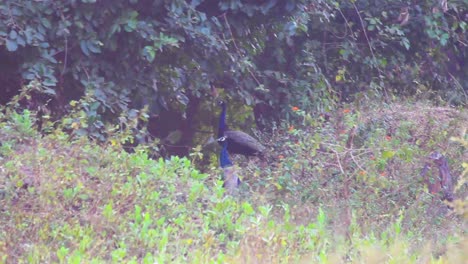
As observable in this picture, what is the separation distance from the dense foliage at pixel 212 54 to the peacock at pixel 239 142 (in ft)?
1.15

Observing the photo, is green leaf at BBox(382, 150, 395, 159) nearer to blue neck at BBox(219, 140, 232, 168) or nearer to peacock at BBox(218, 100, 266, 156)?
peacock at BBox(218, 100, 266, 156)

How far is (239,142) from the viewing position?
30.5ft

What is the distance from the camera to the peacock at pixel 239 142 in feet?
29.7

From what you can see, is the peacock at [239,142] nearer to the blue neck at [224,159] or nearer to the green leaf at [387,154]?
the blue neck at [224,159]

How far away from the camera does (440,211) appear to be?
717 centimetres

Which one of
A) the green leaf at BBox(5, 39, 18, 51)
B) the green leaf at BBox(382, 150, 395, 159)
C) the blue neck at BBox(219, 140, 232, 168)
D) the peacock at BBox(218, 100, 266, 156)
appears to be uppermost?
the green leaf at BBox(5, 39, 18, 51)

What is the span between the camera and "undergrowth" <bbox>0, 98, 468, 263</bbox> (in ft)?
17.1

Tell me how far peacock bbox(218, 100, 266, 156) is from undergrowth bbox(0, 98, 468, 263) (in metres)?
0.85

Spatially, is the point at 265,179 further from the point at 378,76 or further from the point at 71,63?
the point at 378,76

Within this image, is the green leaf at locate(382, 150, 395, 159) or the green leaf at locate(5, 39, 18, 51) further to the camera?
the green leaf at locate(382, 150, 395, 159)

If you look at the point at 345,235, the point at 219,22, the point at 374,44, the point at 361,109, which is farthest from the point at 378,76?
the point at 345,235

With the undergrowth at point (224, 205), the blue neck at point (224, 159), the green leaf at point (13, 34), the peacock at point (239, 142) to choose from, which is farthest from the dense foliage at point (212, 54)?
the undergrowth at point (224, 205)

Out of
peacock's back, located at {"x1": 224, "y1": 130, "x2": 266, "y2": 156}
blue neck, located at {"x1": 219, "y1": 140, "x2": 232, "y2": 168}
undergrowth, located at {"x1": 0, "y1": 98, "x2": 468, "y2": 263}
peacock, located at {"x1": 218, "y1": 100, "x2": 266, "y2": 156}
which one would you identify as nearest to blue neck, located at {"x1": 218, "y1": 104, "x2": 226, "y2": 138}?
peacock, located at {"x1": 218, "y1": 100, "x2": 266, "y2": 156}

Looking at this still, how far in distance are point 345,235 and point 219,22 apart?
131 inches
